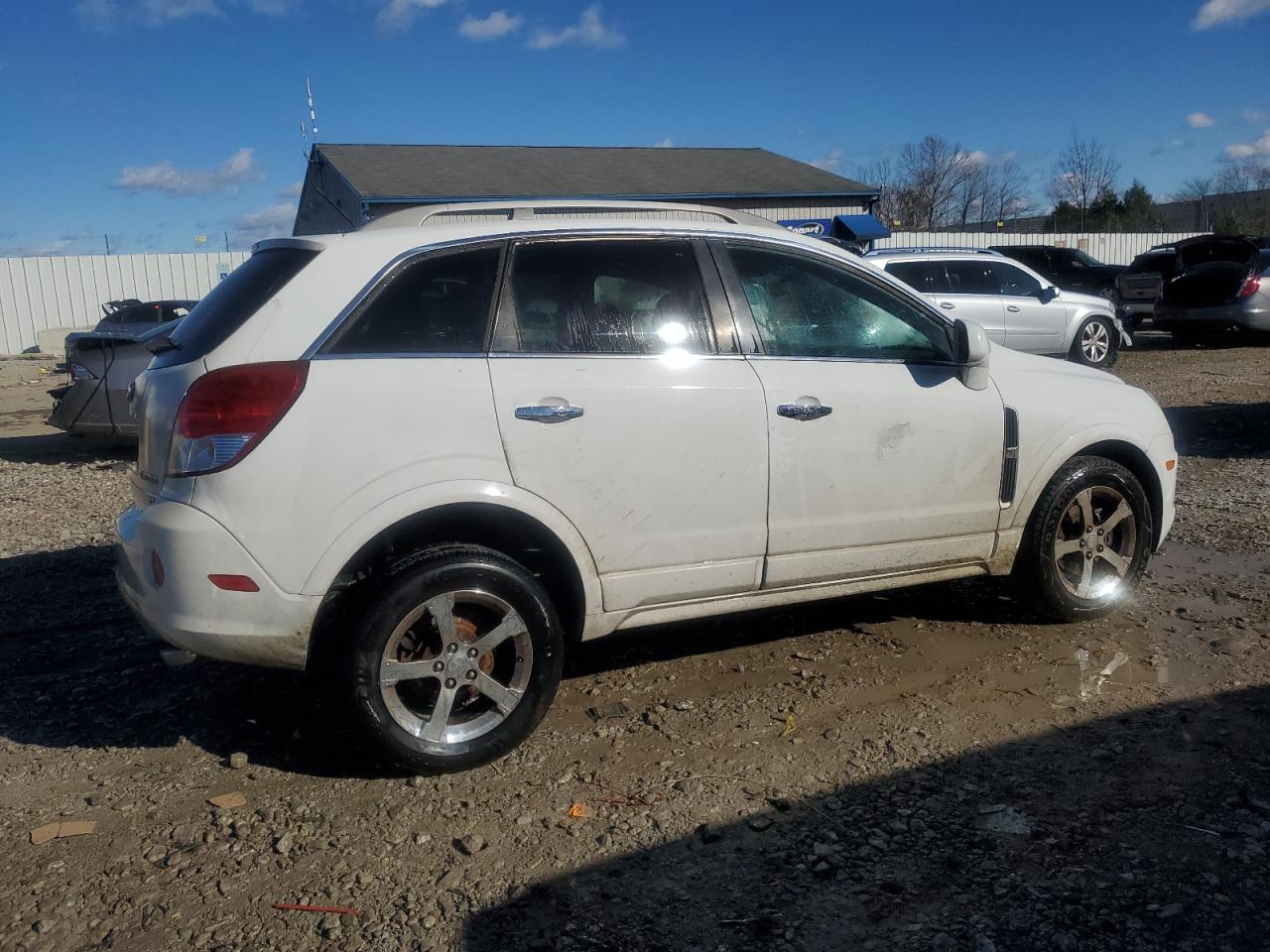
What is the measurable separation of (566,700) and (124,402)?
23.1ft

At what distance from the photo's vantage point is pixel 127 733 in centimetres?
417

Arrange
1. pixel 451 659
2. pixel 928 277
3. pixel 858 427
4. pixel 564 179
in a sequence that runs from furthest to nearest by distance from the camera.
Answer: pixel 564 179
pixel 928 277
pixel 858 427
pixel 451 659

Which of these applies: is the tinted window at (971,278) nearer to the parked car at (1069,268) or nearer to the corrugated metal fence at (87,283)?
the parked car at (1069,268)

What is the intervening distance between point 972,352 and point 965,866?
212cm

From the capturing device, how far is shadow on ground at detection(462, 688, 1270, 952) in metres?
2.82

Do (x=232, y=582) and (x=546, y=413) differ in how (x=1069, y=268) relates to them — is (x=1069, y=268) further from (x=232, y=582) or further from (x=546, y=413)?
(x=232, y=582)

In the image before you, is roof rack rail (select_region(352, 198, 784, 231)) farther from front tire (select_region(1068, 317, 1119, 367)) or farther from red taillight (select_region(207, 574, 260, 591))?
front tire (select_region(1068, 317, 1119, 367))

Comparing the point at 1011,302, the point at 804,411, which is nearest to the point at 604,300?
the point at 804,411

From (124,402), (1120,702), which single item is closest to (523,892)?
(1120,702)

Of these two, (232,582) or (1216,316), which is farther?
(1216,316)

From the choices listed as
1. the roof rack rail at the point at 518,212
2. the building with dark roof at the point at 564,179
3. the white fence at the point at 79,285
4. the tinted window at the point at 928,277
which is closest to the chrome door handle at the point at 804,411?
the roof rack rail at the point at 518,212

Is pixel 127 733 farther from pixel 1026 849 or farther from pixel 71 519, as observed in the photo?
pixel 71 519

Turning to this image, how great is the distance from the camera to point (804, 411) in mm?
4176

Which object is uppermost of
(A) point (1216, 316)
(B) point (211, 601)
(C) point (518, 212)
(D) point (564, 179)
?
(D) point (564, 179)
